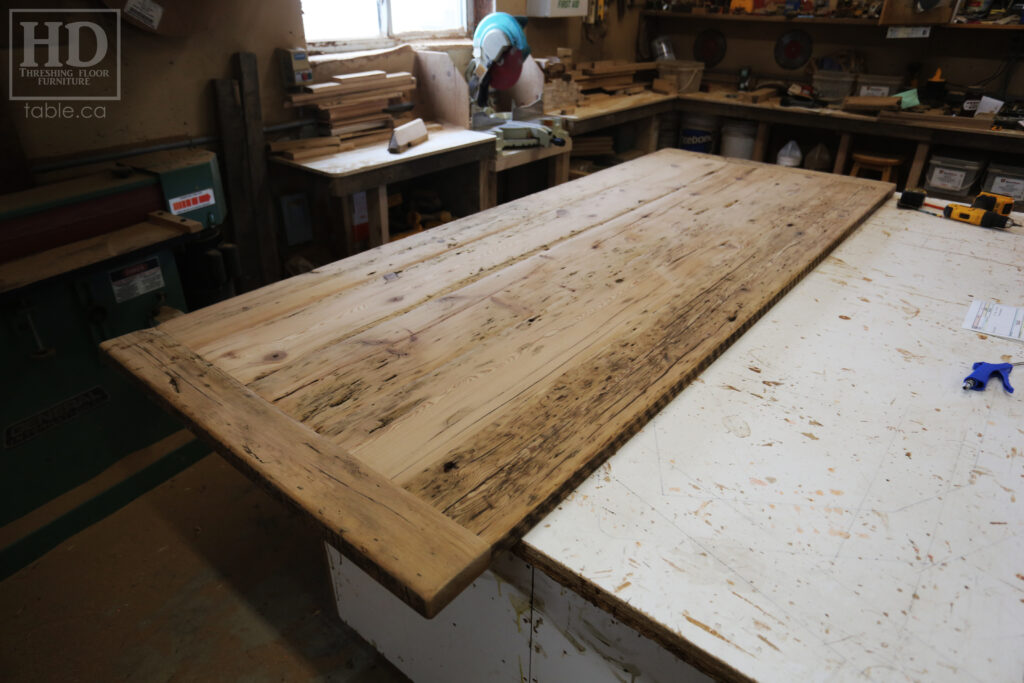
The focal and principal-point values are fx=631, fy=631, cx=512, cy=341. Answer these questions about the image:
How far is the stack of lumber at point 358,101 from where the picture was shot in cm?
270

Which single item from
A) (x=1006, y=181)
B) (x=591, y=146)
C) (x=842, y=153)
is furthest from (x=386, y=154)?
(x=1006, y=181)

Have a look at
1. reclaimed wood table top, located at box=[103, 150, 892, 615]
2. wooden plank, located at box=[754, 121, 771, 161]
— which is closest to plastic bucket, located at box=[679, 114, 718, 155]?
wooden plank, located at box=[754, 121, 771, 161]

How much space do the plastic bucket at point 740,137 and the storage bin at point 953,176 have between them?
1.09 metres

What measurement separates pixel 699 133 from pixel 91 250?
156 inches

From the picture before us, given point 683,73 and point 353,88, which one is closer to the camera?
point 353,88

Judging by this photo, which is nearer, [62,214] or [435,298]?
[435,298]

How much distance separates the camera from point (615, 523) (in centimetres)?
86

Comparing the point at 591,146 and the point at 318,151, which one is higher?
the point at 318,151

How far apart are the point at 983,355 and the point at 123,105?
8.69ft

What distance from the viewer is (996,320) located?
1.41m

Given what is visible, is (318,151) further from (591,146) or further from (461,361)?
(591,146)

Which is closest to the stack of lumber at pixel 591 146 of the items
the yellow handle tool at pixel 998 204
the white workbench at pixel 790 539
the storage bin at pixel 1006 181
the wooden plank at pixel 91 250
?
the storage bin at pixel 1006 181

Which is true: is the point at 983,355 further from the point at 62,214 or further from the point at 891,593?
the point at 62,214

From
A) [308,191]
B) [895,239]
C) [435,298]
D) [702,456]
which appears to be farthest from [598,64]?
[702,456]
